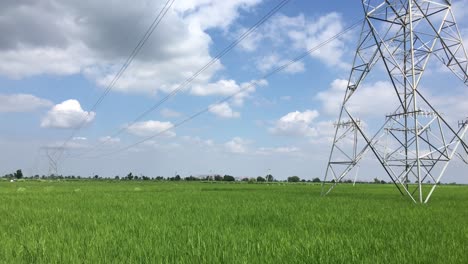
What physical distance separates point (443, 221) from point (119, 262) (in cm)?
1007

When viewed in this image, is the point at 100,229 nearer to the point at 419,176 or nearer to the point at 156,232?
the point at 156,232

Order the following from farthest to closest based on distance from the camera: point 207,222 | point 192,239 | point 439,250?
point 207,222, point 192,239, point 439,250

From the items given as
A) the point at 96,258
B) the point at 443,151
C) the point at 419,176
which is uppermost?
the point at 443,151

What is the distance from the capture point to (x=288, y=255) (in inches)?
259

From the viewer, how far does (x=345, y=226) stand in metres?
10.8

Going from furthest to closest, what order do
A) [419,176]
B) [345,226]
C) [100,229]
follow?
[419,176] < [345,226] < [100,229]

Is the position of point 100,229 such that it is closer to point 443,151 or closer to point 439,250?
point 439,250

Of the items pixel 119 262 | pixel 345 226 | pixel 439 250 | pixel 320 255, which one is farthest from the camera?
pixel 345 226

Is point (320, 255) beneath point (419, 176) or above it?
beneath

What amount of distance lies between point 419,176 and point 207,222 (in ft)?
38.1

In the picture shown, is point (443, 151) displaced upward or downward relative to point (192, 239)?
upward

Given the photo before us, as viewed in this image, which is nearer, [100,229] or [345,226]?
[100,229]

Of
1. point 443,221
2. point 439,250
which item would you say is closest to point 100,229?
point 439,250

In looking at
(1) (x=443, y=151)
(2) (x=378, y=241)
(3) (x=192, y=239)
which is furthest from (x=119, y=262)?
(1) (x=443, y=151)
